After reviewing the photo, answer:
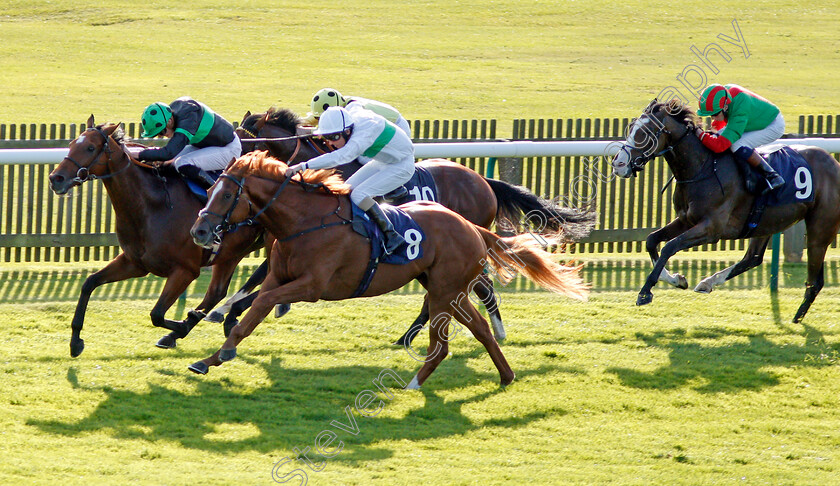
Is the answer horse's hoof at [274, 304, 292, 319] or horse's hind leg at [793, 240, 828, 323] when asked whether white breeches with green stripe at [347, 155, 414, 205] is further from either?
horse's hind leg at [793, 240, 828, 323]

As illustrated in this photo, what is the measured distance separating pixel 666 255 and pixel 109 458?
15.3 feet

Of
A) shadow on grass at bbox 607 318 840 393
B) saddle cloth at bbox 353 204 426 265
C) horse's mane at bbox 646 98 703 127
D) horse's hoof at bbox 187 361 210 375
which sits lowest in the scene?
shadow on grass at bbox 607 318 840 393

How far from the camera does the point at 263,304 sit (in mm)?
6199

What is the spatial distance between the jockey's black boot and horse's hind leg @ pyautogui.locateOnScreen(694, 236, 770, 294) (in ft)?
2.23

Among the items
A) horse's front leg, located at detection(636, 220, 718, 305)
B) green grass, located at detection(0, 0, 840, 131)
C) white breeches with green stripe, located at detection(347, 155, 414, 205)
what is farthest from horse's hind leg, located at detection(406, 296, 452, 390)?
green grass, located at detection(0, 0, 840, 131)

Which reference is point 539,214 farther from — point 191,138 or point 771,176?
point 191,138

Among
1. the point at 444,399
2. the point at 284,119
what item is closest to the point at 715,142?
the point at 444,399

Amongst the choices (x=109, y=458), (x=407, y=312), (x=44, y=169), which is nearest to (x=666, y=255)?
(x=407, y=312)

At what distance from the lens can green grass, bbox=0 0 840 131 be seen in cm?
1883

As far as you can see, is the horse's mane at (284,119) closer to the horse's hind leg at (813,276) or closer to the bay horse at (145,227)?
the bay horse at (145,227)

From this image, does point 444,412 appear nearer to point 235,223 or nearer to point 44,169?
point 235,223

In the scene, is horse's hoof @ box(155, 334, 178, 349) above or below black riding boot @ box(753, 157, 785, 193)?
below

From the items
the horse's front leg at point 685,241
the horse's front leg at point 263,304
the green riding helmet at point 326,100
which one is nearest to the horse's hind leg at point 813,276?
the horse's front leg at point 685,241

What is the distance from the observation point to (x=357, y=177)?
23.4 feet
